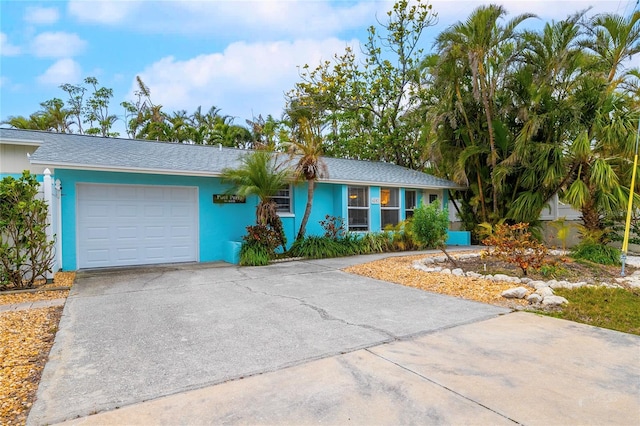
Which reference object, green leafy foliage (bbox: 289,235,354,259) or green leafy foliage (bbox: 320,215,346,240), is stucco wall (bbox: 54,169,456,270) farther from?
green leafy foliage (bbox: 289,235,354,259)

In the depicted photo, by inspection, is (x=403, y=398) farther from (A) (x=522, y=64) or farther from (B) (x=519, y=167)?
(A) (x=522, y=64)

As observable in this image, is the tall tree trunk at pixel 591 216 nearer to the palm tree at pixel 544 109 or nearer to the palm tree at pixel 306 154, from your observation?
the palm tree at pixel 544 109

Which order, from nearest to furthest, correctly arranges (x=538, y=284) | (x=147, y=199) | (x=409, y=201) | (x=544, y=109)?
1. (x=538, y=284)
2. (x=147, y=199)
3. (x=544, y=109)
4. (x=409, y=201)

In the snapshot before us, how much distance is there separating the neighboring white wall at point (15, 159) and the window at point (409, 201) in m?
11.2

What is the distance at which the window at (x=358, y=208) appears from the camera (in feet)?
42.1

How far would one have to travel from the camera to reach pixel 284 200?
11.9m

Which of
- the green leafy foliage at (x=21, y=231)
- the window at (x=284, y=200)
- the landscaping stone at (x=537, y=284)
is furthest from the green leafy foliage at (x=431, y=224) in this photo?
the green leafy foliage at (x=21, y=231)

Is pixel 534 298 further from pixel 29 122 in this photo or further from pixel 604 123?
pixel 29 122

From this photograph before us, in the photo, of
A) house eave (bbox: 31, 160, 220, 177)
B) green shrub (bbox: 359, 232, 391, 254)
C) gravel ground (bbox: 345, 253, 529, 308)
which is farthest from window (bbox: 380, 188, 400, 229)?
house eave (bbox: 31, 160, 220, 177)

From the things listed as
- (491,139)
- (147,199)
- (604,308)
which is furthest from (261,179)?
(491,139)

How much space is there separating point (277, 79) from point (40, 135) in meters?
13.2

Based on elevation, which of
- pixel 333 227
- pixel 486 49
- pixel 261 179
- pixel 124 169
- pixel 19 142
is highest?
pixel 486 49

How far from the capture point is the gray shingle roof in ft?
28.3

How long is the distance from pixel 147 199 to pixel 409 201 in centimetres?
914
